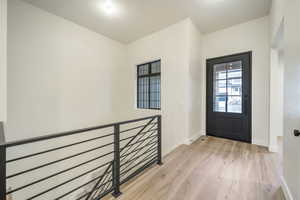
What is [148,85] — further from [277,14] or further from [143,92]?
[277,14]

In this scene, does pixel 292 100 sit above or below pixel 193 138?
above

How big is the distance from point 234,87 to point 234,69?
1.45 feet

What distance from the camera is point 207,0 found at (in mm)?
2557

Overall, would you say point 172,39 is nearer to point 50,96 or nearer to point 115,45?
point 115,45

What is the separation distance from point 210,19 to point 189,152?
3.00 m

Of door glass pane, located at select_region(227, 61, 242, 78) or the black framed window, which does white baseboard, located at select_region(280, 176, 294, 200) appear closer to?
door glass pane, located at select_region(227, 61, 242, 78)

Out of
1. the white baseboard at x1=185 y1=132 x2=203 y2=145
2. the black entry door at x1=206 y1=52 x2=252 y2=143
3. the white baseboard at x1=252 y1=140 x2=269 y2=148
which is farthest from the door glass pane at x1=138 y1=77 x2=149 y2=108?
the white baseboard at x1=252 y1=140 x2=269 y2=148

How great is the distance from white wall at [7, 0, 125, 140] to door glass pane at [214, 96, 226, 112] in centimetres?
315

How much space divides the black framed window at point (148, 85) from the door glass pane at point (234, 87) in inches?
73.1

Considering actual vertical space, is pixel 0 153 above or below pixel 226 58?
below

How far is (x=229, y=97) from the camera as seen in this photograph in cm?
335

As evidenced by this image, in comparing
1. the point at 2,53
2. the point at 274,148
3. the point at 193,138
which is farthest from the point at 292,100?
the point at 2,53

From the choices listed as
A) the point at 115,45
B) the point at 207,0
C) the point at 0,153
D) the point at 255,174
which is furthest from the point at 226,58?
the point at 0,153

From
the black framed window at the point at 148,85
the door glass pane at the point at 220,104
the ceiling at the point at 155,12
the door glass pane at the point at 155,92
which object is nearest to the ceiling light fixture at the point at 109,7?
the ceiling at the point at 155,12
